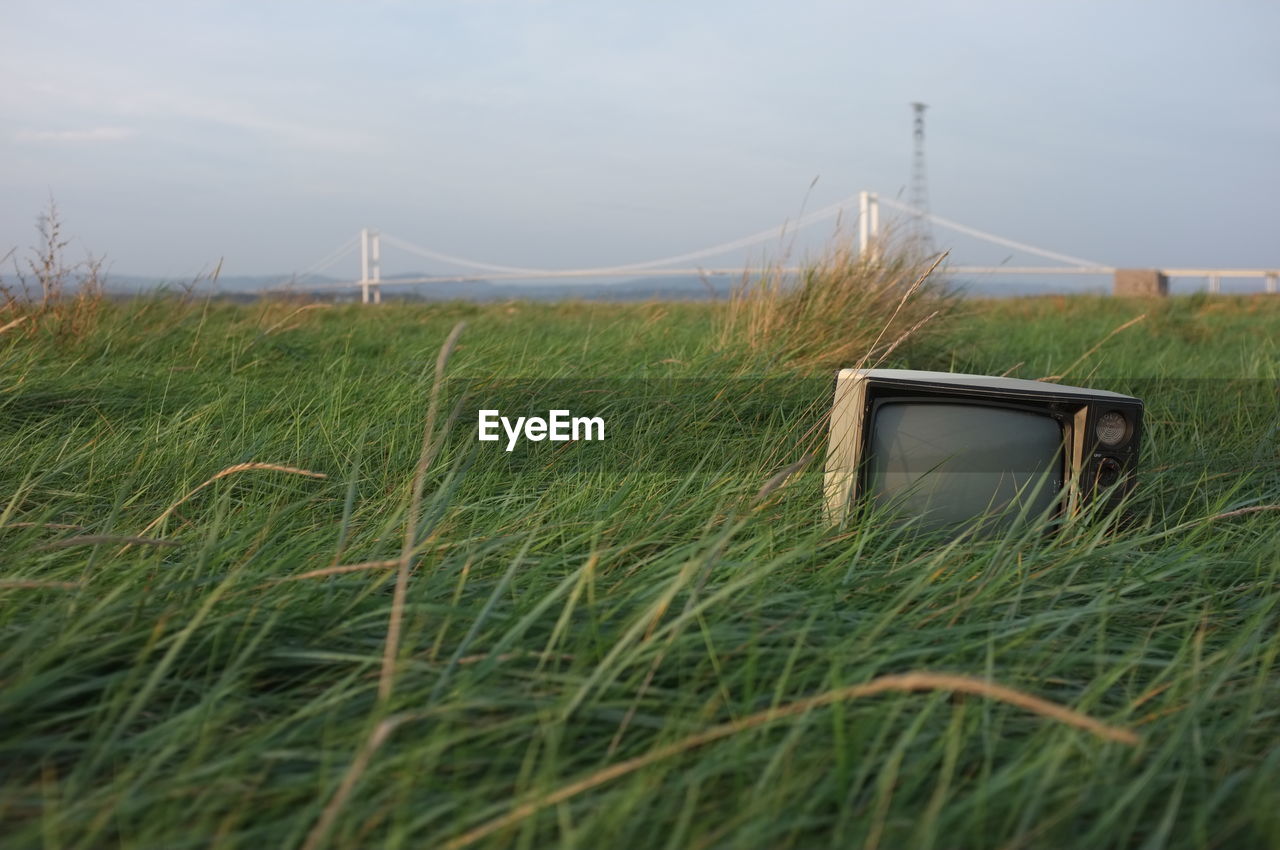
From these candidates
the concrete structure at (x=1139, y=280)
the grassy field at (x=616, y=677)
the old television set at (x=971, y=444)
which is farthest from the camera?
the concrete structure at (x=1139, y=280)

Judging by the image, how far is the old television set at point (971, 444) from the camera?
6.48 feet

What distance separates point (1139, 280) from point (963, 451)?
611 inches

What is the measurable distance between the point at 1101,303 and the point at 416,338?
6366 mm

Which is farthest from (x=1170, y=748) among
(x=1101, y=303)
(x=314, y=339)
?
(x=1101, y=303)

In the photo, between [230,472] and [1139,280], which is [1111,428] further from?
[1139,280]

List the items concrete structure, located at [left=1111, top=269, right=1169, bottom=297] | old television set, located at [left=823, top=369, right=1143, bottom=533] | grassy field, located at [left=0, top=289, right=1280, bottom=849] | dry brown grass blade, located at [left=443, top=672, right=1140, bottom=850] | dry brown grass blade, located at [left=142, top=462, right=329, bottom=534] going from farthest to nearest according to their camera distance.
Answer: concrete structure, located at [left=1111, top=269, right=1169, bottom=297], old television set, located at [left=823, top=369, right=1143, bottom=533], dry brown grass blade, located at [left=142, top=462, right=329, bottom=534], grassy field, located at [left=0, top=289, right=1280, bottom=849], dry brown grass blade, located at [left=443, top=672, right=1140, bottom=850]

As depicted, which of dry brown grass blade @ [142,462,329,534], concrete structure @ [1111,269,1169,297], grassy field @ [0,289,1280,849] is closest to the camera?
grassy field @ [0,289,1280,849]

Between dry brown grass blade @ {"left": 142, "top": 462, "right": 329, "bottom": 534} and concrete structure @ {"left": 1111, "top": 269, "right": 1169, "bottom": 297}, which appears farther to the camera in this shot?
concrete structure @ {"left": 1111, "top": 269, "right": 1169, "bottom": 297}

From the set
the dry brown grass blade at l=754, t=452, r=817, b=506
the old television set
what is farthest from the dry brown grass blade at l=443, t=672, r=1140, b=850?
the old television set

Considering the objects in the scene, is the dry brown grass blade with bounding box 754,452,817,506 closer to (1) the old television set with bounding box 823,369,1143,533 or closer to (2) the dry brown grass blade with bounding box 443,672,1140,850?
(2) the dry brown grass blade with bounding box 443,672,1140,850

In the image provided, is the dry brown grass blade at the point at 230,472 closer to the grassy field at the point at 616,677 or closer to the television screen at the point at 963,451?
the grassy field at the point at 616,677

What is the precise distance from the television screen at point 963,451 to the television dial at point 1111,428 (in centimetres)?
9

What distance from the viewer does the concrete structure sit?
15.4m

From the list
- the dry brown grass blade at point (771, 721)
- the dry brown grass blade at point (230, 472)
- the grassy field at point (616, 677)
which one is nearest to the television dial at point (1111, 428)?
the grassy field at point (616, 677)
